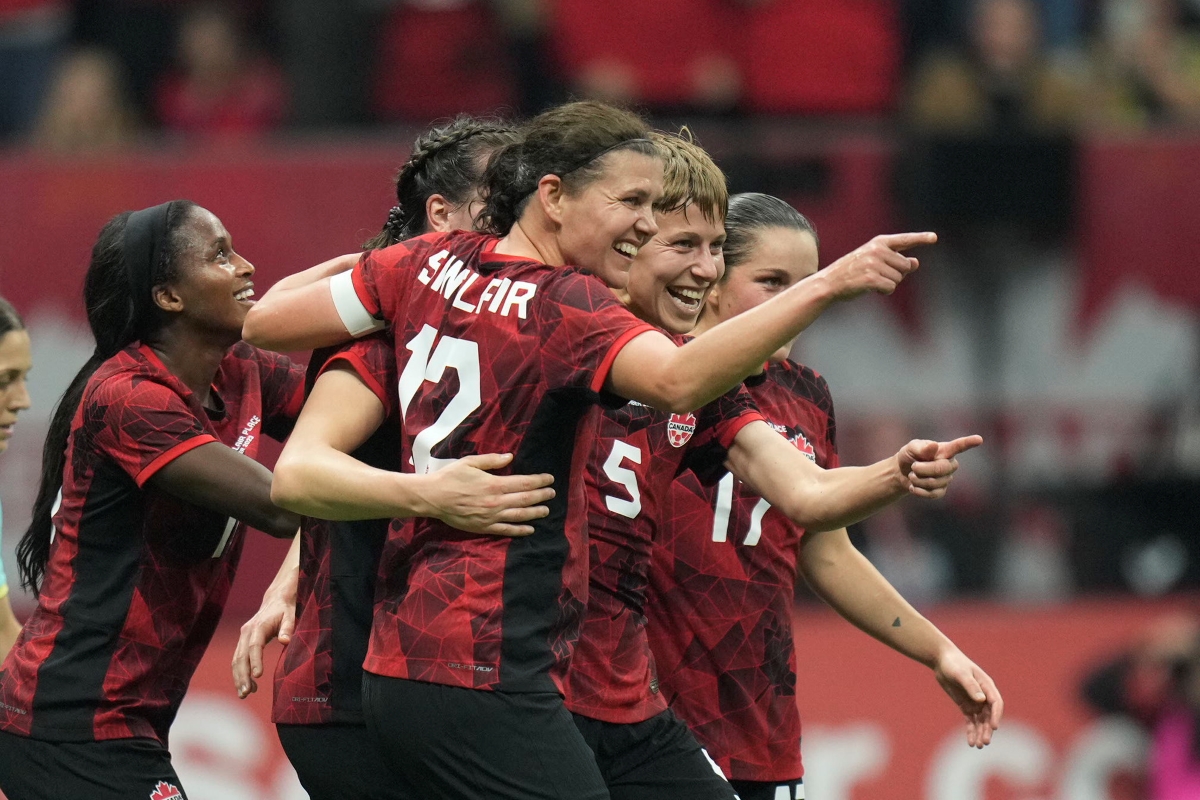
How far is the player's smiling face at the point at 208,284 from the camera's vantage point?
3.84m

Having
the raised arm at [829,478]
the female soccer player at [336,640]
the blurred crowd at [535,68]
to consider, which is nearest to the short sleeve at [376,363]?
the female soccer player at [336,640]

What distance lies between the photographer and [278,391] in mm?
4180

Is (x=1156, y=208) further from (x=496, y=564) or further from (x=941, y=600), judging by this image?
(x=496, y=564)

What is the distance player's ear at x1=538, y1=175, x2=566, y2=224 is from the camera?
3.21 meters

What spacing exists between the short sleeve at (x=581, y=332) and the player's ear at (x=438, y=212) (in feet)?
2.71

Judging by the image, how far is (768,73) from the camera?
27.5 ft

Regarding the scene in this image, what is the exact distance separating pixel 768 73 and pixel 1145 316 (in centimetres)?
217

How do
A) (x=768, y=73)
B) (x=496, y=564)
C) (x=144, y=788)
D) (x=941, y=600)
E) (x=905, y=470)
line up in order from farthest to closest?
(x=768, y=73), (x=941, y=600), (x=144, y=788), (x=905, y=470), (x=496, y=564)

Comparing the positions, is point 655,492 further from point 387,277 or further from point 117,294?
point 117,294

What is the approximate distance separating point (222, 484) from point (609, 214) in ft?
3.47

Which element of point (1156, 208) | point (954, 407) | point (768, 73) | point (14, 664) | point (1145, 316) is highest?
point (768, 73)

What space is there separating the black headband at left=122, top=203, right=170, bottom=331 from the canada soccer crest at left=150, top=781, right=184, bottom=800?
1.03m

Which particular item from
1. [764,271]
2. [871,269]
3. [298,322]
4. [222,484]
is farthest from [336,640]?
[764,271]

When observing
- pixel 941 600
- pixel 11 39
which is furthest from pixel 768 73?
pixel 11 39
